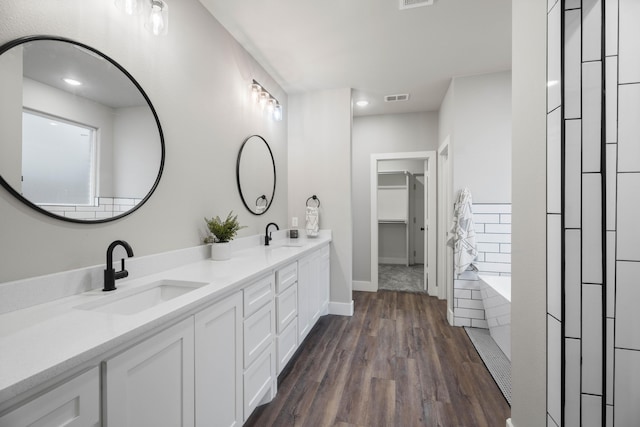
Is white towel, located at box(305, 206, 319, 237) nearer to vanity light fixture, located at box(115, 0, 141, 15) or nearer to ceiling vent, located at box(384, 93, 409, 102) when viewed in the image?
ceiling vent, located at box(384, 93, 409, 102)

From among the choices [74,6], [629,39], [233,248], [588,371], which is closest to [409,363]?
[588,371]

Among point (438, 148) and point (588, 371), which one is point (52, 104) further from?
point (438, 148)

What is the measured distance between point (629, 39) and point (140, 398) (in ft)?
6.07

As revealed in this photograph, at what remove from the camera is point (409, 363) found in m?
2.33

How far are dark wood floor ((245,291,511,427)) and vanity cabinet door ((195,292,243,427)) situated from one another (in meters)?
0.42

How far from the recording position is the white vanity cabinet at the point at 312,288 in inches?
95.5

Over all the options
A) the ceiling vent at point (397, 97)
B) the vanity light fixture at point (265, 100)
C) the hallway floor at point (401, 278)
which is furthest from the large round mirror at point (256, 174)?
the hallway floor at point (401, 278)

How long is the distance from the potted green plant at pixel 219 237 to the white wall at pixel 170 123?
0.08 m

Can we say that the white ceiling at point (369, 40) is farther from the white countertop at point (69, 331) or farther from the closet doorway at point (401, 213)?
the closet doorway at point (401, 213)

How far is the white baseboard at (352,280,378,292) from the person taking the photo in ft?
14.2

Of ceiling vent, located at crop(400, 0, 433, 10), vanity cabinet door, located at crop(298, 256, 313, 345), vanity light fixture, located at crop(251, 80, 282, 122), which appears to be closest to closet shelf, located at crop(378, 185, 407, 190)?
vanity light fixture, located at crop(251, 80, 282, 122)

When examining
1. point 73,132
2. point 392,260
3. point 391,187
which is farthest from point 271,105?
point 392,260

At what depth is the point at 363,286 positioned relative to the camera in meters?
4.36

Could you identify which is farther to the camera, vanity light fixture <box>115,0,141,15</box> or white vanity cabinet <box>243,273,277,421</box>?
white vanity cabinet <box>243,273,277,421</box>
